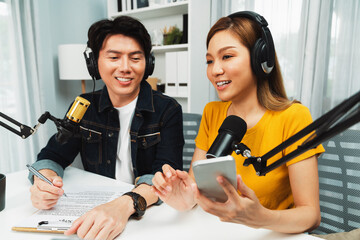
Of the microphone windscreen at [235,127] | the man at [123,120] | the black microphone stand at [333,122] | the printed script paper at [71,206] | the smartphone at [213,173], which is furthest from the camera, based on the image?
the man at [123,120]

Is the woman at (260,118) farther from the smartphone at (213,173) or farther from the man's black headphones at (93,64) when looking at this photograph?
the man's black headphones at (93,64)

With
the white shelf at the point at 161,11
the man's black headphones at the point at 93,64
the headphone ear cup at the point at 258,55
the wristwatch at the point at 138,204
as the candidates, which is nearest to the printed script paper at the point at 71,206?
the wristwatch at the point at 138,204

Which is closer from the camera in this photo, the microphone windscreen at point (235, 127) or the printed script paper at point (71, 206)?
the microphone windscreen at point (235, 127)

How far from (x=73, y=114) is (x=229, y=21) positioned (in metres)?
0.63

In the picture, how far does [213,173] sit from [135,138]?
0.78 m

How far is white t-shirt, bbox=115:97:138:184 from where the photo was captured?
1.23m

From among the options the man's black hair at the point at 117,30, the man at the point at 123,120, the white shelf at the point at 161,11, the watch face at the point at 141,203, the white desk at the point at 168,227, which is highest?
the white shelf at the point at 161,11

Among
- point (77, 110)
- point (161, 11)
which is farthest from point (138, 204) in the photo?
point (161, 11)

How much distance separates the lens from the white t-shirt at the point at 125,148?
4.04 ft

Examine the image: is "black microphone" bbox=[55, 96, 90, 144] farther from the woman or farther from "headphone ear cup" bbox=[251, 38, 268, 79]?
"headphone ear cup" bbox=[251, 38, 268, 79]

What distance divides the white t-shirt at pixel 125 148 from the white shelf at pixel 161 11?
1560 millimetres

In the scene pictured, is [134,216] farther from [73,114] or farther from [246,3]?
[246,3]

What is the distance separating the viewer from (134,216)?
0.75 m

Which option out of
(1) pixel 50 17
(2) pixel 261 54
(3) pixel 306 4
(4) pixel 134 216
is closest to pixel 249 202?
(4) pixel 134 216
